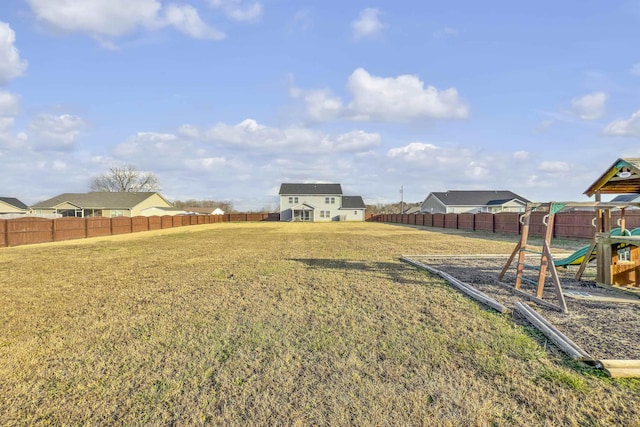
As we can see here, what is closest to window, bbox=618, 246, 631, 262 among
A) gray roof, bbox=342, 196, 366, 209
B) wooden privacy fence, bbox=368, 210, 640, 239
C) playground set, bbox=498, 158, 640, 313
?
playground set, bbox=498, 158, 640, 313

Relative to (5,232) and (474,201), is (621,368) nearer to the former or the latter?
(5,232)

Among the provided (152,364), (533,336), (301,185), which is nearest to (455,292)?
(533,336)

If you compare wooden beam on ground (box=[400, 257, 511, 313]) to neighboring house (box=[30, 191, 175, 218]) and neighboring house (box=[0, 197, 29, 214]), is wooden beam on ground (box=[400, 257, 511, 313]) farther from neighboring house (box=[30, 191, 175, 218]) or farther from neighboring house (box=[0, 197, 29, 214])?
neighboring house (box=[0, 197, 29, 214])

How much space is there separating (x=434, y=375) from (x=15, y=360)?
4.10 meters

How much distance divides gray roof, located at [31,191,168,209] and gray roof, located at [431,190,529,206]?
45378mm

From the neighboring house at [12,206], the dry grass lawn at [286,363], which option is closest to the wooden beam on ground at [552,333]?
the dry grass lawn at [286,363]

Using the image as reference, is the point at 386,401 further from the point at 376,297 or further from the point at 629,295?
the point at 629,295

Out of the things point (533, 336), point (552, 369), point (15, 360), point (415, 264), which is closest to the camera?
point (552, 369)

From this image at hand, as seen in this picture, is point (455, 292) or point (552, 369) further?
point (455, 292)

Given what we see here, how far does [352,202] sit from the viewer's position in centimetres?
5925

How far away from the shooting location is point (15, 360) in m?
3.45

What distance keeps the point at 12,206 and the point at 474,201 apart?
64.9 meters

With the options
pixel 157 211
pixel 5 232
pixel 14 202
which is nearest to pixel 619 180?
pixel 5 232

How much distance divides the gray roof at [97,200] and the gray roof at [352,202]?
31.1 meters
